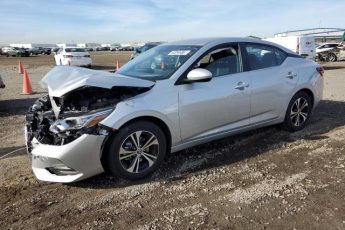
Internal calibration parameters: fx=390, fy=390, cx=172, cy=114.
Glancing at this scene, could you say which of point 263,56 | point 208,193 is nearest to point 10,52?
point 263,56

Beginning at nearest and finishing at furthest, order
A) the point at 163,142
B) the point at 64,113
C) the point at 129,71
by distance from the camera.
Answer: the point at 64,113 < the point at 163,142 < the point at 129,71

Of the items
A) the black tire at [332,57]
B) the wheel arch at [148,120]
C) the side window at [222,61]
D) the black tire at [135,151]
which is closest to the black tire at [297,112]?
the side window at [222,61]

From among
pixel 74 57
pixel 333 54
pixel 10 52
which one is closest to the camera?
pixel 74 57

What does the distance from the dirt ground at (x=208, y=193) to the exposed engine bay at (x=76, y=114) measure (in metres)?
0.66

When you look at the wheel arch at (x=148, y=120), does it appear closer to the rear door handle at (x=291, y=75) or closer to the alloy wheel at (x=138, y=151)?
the alloy wheel at (x=138, y=151)

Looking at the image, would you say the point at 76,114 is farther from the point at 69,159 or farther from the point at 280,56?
the point at 280,56

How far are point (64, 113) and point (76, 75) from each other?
1.73 ft

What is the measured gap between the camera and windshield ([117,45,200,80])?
5121 mm

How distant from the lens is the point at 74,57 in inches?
1033

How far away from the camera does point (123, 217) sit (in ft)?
12.5

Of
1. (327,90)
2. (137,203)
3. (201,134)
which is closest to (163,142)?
(201,134)

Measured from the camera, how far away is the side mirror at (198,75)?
15.9 ft

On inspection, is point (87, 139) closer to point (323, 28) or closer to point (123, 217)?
point (123, 217)

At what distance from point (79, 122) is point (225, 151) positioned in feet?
7.63
